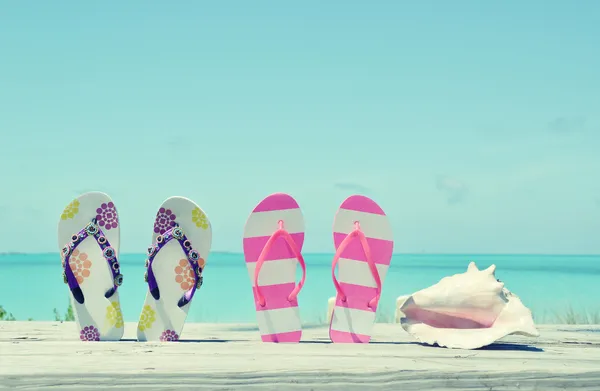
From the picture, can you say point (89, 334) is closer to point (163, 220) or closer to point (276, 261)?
point (163, 220)

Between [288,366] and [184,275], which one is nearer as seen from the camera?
[288,366]

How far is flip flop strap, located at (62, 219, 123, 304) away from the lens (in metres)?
2.90

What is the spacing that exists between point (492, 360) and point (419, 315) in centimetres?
58

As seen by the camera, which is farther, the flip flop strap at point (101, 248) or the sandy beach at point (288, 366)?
the flip flop strap at point (101, 248)

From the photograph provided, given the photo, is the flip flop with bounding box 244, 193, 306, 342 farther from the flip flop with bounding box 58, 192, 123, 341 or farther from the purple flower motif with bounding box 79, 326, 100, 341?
the purple flower motif with bounding box 79, 326, 100, 341

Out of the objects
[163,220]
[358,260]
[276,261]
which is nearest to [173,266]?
[163,220]

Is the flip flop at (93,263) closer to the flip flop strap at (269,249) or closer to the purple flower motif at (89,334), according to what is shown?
the purple flower motif at (89,334)

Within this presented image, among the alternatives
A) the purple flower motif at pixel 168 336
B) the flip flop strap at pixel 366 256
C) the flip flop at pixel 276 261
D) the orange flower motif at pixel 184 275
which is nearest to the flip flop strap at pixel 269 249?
the flip flop at pixel 276 261

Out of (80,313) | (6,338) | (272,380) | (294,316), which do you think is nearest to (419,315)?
(294,316)

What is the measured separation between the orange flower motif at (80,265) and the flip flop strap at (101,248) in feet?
0.05

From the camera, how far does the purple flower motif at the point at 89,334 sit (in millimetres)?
2881

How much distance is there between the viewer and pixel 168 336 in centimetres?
287

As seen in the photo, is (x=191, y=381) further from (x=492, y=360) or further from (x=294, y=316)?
(x=492, y=360)

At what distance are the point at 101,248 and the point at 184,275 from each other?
1.24 ft
